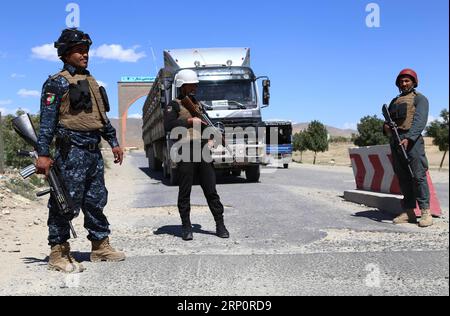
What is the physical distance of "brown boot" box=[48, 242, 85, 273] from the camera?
4391mm

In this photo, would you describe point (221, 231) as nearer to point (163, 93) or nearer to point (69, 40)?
point (69, 40)

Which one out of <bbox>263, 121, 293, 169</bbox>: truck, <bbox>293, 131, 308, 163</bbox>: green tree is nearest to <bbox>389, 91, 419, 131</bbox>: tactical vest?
<bbox>263, 121, 293, 169</bbox>: truck

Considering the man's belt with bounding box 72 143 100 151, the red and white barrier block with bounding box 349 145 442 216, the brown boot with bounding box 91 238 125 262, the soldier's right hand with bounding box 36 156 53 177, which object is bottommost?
the brown boot with bounding box 91 238 125 262

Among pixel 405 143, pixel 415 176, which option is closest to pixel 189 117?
pixel 405 143

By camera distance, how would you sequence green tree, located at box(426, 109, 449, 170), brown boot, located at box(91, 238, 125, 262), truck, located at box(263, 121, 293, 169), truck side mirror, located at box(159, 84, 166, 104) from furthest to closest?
green tree, located at box(426, 109, 449, 170), truck, located at box(263, 121, 293, 169), truck side mirror, located at box(159, 84, 166, 104), brown boot, located at box(91, 238, 125, 262)

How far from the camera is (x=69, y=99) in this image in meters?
4.32

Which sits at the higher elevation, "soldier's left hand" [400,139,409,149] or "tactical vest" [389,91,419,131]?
"tactical vest" [389,91,419,131]

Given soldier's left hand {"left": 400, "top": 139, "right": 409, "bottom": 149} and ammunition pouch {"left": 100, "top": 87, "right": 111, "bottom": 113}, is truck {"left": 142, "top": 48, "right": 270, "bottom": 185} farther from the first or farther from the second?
ammunition pouch {"left": 100, "top": 87, "right": 111, "bottom": 113}

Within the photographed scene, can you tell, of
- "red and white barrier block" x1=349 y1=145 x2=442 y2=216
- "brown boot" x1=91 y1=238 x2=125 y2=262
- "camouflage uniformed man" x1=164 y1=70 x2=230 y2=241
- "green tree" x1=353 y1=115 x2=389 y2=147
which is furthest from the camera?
"green tree" x1=353 y1=115 x2=389 y2=147
